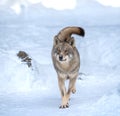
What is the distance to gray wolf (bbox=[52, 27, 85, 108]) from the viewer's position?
360 inches

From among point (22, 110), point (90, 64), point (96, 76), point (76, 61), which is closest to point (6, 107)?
point (22, 110)

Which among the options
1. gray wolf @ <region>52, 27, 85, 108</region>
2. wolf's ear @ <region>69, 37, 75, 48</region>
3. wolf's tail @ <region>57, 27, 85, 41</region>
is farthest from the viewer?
wolf's tail @ <region>57, 27, 85, 41</region>

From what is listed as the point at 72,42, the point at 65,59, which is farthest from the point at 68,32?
the point at 65,59

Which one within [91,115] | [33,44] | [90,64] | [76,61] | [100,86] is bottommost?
[91,115]

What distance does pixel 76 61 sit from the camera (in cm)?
973

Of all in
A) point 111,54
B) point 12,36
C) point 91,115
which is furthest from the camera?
point 12,36

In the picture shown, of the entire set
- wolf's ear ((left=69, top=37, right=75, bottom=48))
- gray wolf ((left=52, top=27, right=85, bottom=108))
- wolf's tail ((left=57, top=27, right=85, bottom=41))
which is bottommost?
gray wolf ((left=52, top=27, right=85, bottom=108))

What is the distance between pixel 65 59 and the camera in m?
9.23

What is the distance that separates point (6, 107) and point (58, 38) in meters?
1.69

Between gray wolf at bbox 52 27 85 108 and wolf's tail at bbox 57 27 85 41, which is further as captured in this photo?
wolf's tail at bbox 57 27 85 41

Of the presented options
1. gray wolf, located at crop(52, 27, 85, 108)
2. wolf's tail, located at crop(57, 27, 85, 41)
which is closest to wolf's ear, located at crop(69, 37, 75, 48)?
gray wolf, located at crop(52, 27, 85, 108)

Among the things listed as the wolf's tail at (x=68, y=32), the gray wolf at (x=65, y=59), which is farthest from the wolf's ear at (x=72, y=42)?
the wolf's tail at (x=68, y=32)

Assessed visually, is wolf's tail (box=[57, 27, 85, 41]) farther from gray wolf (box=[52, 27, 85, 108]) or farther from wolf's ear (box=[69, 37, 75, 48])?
wolf's ear (box=[69, 37, 75, 48])

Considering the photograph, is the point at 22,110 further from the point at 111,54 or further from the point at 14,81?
the point at 111,54
